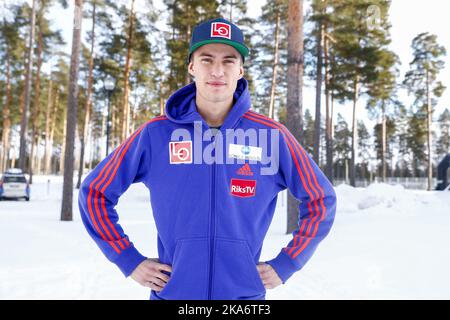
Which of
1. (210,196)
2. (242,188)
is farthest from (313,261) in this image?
(210,196)

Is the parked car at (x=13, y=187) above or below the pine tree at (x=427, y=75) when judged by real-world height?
below

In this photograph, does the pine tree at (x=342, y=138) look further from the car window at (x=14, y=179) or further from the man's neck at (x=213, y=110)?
the man's neck at (x=213, y=110)

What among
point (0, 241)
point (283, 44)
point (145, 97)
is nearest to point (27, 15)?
point (145, 97)

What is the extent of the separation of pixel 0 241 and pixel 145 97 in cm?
3397

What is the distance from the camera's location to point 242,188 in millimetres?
2150

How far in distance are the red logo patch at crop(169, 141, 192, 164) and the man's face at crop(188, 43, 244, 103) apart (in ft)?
1.10

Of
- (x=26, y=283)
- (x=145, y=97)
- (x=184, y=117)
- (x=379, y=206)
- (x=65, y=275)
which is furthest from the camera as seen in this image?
(x=145, y=97)

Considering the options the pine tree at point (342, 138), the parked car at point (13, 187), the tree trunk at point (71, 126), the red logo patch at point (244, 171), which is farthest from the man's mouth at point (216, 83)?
the pine tree at point (342, 138)

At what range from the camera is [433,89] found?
34.0 metres

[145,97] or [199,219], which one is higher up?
[145,97]

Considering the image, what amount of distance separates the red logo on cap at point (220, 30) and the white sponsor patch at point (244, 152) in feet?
2.26

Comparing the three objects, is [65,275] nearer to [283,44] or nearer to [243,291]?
[243,291]

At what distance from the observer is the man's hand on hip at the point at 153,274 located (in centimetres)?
211

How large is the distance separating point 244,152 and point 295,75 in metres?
8.35
